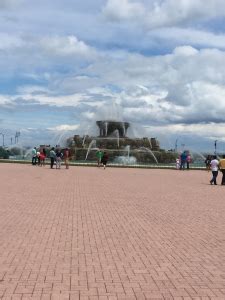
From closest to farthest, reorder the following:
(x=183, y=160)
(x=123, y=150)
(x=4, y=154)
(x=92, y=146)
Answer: (x=183, y=160)
(x=123, y=150)
(x=92, y=146)
(x=4, y=154)

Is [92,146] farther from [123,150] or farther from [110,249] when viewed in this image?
[110,249]

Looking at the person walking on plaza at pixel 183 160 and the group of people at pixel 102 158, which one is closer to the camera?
the group of people at pixel 102 158

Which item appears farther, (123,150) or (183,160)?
(123,150)

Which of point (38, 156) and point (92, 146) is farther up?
point (92, 146)

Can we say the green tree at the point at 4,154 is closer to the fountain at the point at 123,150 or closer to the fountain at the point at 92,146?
the fountain at the point at 123,150

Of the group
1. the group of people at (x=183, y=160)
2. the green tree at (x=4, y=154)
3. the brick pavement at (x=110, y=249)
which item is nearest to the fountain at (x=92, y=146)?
the green tree at (x=4, y=154)

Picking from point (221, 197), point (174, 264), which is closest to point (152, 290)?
point (174, 264)

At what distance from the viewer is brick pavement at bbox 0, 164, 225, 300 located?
5.01m

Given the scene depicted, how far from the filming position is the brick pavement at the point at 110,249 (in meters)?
5.01

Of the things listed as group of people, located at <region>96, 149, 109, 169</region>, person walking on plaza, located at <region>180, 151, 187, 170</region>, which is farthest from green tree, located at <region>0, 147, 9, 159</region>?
person walking on plaza, located at <region>180, 151, 187, 170</region>

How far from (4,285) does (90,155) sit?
39230mm

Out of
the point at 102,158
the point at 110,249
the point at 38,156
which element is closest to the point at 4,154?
the point at 38,156

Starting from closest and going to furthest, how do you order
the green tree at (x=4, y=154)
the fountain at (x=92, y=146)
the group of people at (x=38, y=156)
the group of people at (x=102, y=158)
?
the group of people at (x=102, y=158)
the group of people at (x=38, y=156)
the fountain at (x=92, y=146)
the green tree at (x=4, y=154)

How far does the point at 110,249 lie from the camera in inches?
272
